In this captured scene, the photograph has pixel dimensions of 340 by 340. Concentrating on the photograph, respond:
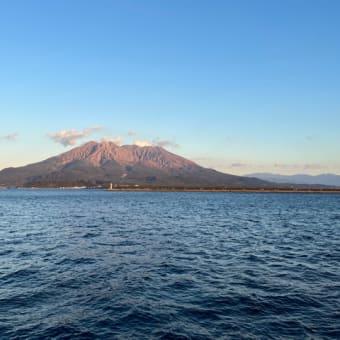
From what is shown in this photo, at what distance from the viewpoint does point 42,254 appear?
35.1m

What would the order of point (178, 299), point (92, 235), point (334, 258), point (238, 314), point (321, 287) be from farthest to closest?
point (92, 235), point (334, 258), point (321, 287), point (178, 299), point (238, 314)

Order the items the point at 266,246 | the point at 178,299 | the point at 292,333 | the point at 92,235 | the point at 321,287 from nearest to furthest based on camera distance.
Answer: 1. the point at 292,333
2. the point at 178,299
3. the point at 321,287
4. the point at 266,246
5. the point at 92,235

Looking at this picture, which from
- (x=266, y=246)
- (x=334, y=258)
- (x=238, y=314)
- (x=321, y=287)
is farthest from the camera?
(x=266, y=246)

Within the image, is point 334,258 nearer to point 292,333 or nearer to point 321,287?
point 321,287

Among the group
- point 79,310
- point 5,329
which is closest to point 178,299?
point 79,310

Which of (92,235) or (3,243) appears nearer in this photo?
(3,243)

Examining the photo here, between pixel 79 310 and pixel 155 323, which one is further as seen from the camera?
pixel 79 310

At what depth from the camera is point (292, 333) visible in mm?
16453

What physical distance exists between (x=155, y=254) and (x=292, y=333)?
64.3ft

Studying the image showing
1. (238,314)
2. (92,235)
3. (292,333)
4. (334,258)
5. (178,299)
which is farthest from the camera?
(92,235)

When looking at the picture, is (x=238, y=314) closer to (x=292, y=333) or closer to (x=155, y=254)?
(x=292, y=333)

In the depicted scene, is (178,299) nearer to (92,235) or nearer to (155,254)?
(155,254)

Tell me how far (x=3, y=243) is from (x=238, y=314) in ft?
112

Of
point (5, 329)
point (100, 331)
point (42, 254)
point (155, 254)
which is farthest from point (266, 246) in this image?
point (5, 329)
